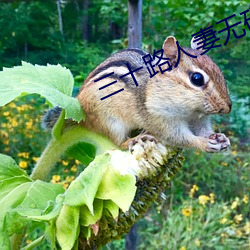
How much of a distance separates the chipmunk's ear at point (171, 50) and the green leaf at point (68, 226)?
0.85 ft

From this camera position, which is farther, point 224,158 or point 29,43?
point 29,43

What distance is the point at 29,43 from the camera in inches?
136

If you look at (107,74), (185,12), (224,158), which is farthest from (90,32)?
(107,74)

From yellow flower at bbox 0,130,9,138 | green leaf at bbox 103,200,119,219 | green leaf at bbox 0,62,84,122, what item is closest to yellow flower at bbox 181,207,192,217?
yellow flower at bbox 0,130,9,138

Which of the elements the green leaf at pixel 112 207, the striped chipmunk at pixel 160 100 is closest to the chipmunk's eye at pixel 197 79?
the striped chipmunk at pixel 160 100

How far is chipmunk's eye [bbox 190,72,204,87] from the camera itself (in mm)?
625

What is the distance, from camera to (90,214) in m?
0.46

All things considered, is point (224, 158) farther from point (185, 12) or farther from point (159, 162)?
point (159, 162)

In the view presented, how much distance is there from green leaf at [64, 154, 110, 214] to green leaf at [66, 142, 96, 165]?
13 centimetres

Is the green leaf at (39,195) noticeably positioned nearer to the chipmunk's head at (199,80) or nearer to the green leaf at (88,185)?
the green leaf at (88,185)

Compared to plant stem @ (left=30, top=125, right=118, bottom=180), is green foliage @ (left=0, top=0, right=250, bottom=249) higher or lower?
lower

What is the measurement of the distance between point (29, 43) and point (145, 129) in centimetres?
294

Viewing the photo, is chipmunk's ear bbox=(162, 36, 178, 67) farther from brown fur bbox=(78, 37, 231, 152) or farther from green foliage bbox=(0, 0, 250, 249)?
green foliage bbox=(0, 0, 250, 249)

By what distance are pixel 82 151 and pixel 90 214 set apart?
16cm
